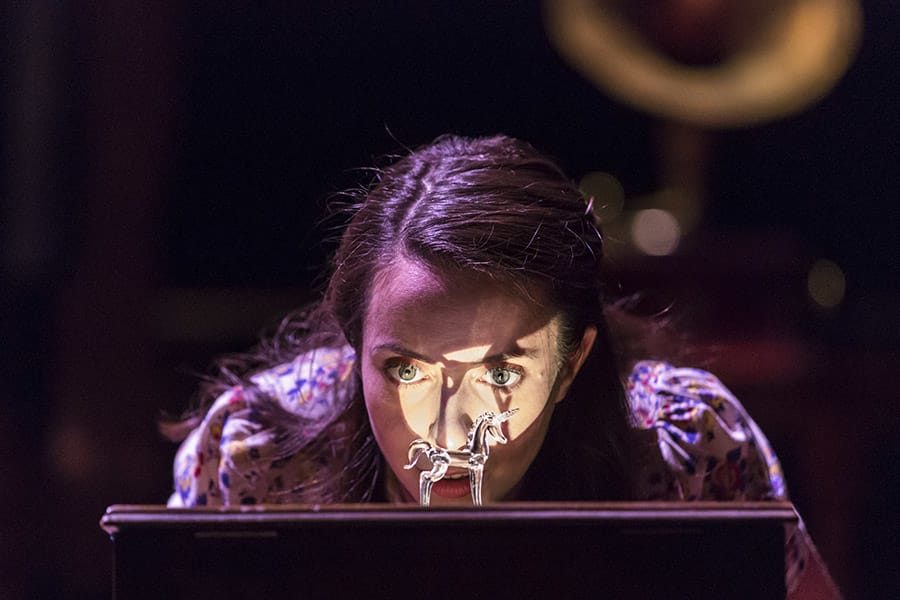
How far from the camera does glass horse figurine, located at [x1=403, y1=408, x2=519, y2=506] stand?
0.90 m

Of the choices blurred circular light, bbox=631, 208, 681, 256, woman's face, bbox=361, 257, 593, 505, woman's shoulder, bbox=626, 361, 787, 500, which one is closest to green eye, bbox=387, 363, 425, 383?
woman's face, bbox=361, 257, 593, 505

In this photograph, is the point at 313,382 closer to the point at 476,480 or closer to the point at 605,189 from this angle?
the point at 476,480

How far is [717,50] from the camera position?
2.67 metres

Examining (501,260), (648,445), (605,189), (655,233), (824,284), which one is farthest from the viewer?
(605,189)

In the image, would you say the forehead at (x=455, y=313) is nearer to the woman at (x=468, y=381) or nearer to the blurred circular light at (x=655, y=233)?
the woman at (x=468, y=381)

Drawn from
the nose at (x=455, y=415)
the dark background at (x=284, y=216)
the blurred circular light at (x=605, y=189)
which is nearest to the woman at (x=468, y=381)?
the nose at (x=455, y=415)

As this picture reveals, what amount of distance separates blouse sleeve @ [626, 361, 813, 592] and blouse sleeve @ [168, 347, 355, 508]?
36 cm

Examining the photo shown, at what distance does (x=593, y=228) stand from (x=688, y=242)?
1447 millimetres

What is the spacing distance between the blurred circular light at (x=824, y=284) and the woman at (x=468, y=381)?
111 cm

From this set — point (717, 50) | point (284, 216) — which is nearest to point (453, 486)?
point (717, 50)

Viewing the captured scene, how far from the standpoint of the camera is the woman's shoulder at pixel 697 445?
125cm

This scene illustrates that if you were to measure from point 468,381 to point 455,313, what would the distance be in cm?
6

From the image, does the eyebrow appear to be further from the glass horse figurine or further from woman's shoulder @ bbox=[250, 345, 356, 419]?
woman's shoulder @ bbox=[250, 345, 356, 419]

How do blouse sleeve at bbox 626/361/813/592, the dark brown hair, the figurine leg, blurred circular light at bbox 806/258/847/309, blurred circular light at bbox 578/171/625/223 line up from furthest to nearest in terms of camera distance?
blurred circular light at bbox 578/171/625/223 → blurred circular light at bbox 806/258/847/309 → blouse sleeve at bbox 626/361/813/592 → the dark brown hair → the figurine leg
